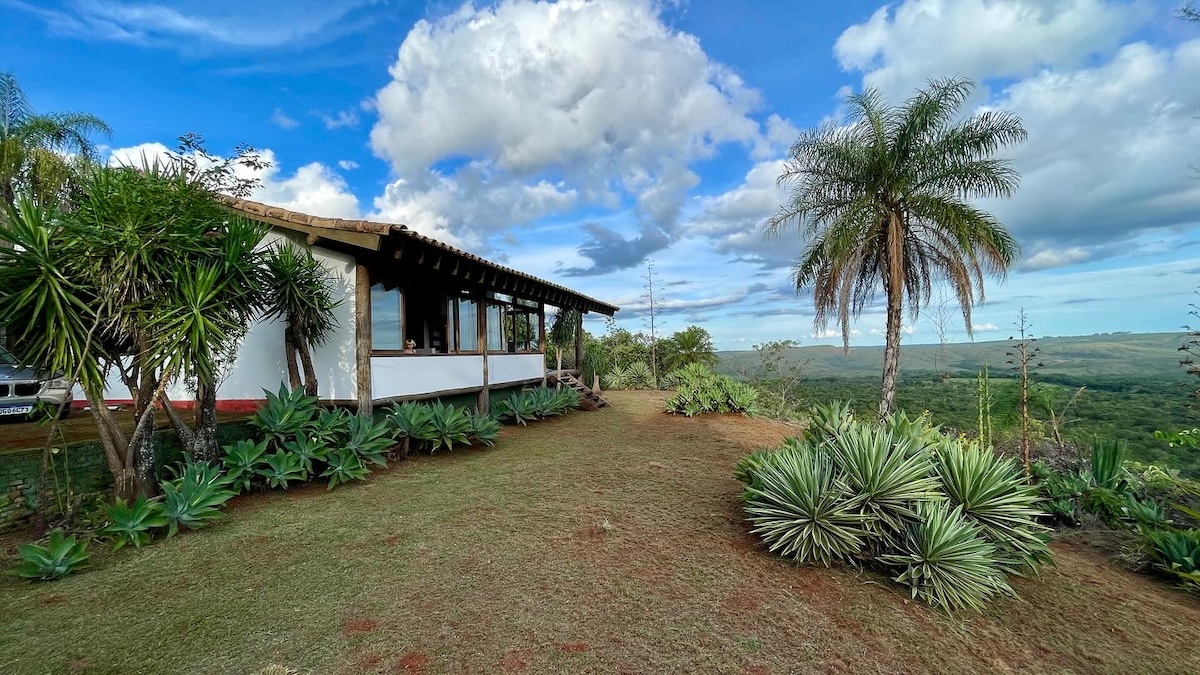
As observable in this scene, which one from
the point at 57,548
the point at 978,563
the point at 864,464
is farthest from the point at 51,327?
the point at 978,563

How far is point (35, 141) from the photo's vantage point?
1281 centimetres

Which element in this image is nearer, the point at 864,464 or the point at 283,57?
the point at 864,464

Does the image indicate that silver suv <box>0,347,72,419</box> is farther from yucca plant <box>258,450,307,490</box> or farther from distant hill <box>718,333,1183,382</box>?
distant hill <box>718,333,1183,382</box>

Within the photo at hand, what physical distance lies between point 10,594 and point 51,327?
216cm

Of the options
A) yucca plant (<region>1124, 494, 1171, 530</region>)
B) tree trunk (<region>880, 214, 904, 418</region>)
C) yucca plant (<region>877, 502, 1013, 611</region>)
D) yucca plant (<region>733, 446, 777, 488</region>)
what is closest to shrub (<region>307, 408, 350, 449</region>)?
yucca plant (<region>733, 446, 777, 488</region>)

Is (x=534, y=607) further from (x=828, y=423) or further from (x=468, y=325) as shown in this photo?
(x=468, y=325)

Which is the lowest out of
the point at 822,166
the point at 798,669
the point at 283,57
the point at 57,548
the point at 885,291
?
the point at 798,669

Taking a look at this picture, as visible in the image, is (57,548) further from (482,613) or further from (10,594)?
(482,613)

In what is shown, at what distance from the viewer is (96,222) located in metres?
4.63

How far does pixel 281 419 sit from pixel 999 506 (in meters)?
7.44

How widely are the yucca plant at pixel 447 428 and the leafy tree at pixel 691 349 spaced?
46.3 feet

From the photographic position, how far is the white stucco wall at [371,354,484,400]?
8078 millimetres

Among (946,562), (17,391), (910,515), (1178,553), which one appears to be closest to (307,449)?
(17,391)

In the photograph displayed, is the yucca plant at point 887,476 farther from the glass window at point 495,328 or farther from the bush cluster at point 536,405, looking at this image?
the glass window at point 495,328
